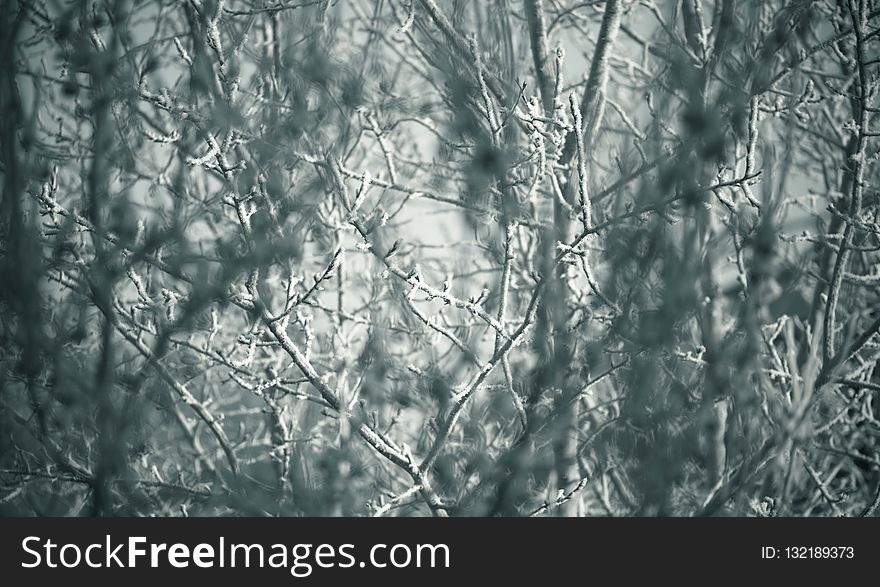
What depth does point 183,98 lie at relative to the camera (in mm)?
2863

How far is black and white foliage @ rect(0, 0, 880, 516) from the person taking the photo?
2447 mm

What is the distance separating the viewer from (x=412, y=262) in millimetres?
3592

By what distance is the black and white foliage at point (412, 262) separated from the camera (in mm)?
2447

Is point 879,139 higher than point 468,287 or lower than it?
higher

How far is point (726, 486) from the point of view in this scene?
250 centimetres

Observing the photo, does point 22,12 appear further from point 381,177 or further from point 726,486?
point 726,486

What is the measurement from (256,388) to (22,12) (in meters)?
1.68

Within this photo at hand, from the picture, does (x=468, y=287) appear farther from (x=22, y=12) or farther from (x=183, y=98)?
(x=22, y=12)
